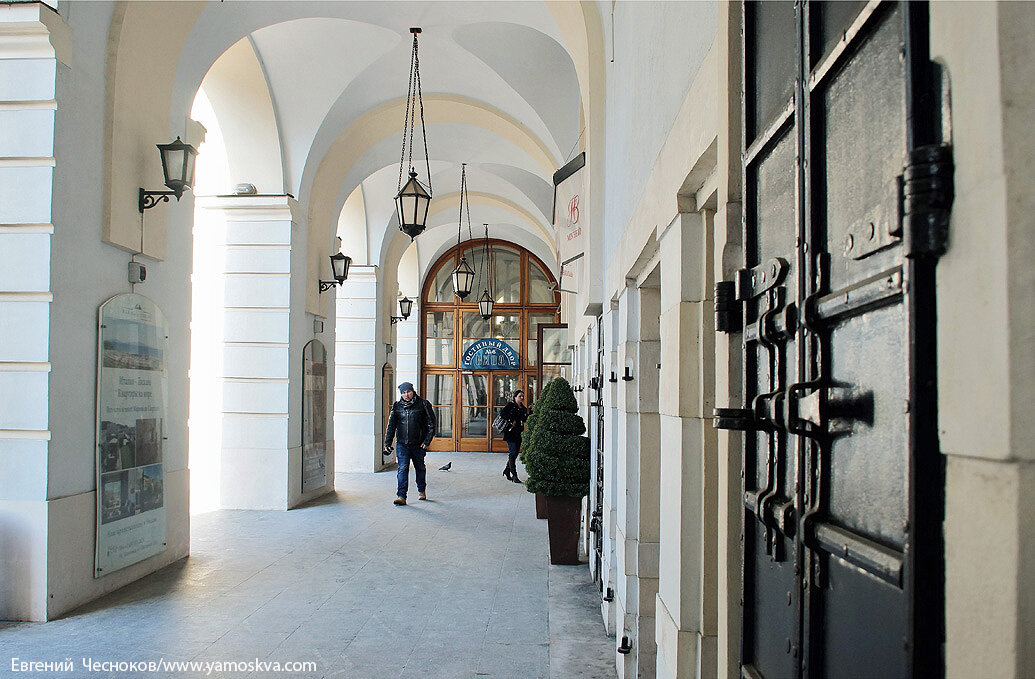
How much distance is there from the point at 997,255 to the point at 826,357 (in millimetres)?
571

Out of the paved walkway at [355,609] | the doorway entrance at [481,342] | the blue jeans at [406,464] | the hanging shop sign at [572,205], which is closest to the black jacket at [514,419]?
the blue jeans at [406,464]

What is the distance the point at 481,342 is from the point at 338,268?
1190cm

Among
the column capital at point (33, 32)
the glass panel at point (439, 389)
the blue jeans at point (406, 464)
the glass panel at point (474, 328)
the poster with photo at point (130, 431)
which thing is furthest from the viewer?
the glass panel at point (474, 328)

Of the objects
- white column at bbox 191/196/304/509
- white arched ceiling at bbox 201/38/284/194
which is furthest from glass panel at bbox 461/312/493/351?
white arched ceiling at bbox 201/38/284/194

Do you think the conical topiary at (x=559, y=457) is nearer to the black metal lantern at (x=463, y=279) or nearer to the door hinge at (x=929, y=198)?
the door hinge at (x=929, y=198)

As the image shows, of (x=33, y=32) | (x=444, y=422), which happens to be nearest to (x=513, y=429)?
(x=444, y=422)

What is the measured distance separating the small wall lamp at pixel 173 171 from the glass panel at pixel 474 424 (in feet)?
57.4

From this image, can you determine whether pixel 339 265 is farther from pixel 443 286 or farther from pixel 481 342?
pixel 443 286

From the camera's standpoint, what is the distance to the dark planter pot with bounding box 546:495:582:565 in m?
8.17

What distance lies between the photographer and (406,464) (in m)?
12.5

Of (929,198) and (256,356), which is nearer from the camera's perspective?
(929,198)

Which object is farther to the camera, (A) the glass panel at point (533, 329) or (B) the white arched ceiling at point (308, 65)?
(A) the glass panel at point (533, 329)

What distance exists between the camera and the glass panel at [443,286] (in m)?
24.9

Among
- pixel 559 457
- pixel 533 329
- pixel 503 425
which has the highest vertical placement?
pixel 533 329
